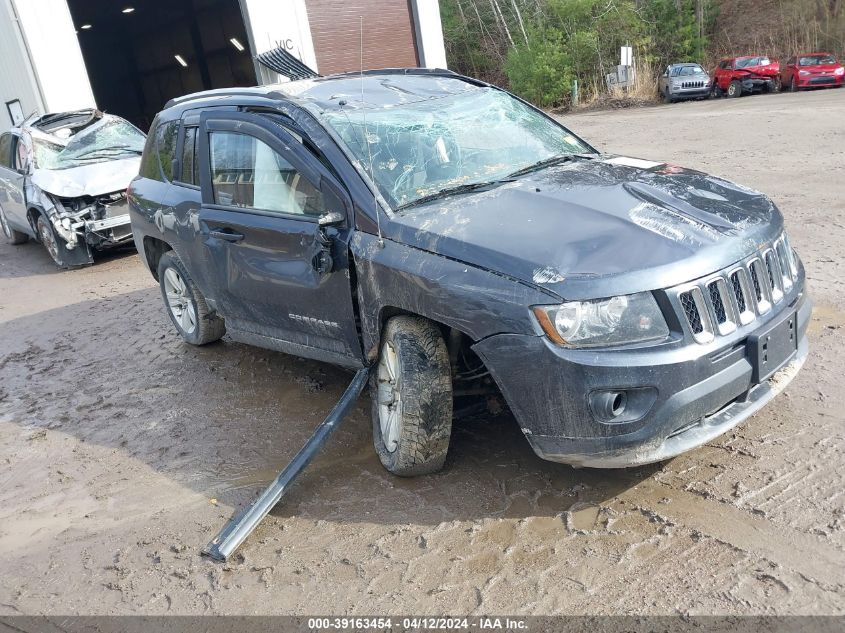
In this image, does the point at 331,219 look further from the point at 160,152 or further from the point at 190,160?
the point at 160,152

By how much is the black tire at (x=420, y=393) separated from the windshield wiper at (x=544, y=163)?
110cm

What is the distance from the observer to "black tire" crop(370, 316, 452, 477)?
3.73m

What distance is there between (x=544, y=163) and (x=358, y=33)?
16288 millimetres

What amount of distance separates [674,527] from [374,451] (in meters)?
1.71

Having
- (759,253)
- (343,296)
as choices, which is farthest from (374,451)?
(759,253)

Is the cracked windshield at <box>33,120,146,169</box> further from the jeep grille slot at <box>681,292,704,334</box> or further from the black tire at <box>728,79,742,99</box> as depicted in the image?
the black tire at <box>728,79,742,99</box>

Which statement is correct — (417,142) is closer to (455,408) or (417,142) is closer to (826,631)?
(455,408)

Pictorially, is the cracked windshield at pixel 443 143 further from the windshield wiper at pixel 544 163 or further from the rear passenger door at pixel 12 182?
the rear passenger door at pixel 12 182

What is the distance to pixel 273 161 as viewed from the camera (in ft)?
14.8

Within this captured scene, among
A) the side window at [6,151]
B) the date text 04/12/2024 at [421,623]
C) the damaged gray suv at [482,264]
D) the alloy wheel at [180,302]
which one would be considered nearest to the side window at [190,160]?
the damaged gray suv at [482,264]

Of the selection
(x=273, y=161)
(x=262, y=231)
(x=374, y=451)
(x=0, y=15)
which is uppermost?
(x=0, y=15)

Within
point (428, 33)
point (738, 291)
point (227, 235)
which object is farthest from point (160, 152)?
point (428, 33)

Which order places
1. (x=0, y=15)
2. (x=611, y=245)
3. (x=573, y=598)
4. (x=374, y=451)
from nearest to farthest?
(x=573, y=598) < (x=611, y=245) < (x=374, y=451) < (x=0, y=15)

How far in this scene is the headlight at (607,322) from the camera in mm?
3156
